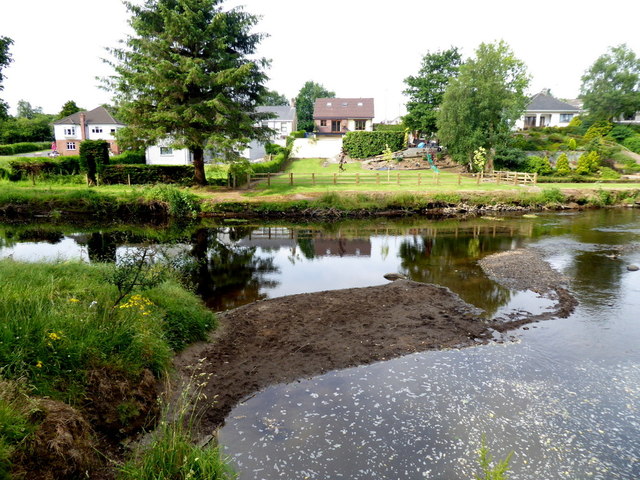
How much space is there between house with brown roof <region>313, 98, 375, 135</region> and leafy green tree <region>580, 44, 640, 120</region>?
30361 millimetres

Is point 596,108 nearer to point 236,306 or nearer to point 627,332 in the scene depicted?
point 627,332

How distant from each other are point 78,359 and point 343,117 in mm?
66678

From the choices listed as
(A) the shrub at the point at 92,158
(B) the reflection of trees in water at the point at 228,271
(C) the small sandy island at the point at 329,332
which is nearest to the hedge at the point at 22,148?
(A) the shrub at the point at 92,158

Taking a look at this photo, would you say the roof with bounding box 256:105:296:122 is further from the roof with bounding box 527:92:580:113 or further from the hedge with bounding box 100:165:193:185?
the hedge with bounding box 100:165:193:185

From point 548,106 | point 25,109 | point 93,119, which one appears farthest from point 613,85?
point 25,109

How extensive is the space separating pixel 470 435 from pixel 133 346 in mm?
6178

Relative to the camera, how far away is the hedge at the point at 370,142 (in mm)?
54562

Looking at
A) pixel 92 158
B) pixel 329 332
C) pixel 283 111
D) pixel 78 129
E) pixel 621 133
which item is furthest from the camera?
pixel 283 111

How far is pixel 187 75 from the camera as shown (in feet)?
92.3

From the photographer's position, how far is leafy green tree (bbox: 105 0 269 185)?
2806 cm

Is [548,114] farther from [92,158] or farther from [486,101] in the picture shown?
[92,158]

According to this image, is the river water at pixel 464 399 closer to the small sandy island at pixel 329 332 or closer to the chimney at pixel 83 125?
the small sandy island at pixel 329 332

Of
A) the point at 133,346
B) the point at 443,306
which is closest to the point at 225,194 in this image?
the point at 443,306

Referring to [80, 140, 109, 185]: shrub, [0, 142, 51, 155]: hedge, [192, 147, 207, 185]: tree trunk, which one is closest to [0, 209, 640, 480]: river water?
[192, 147, 207, 185]: tree trunk
